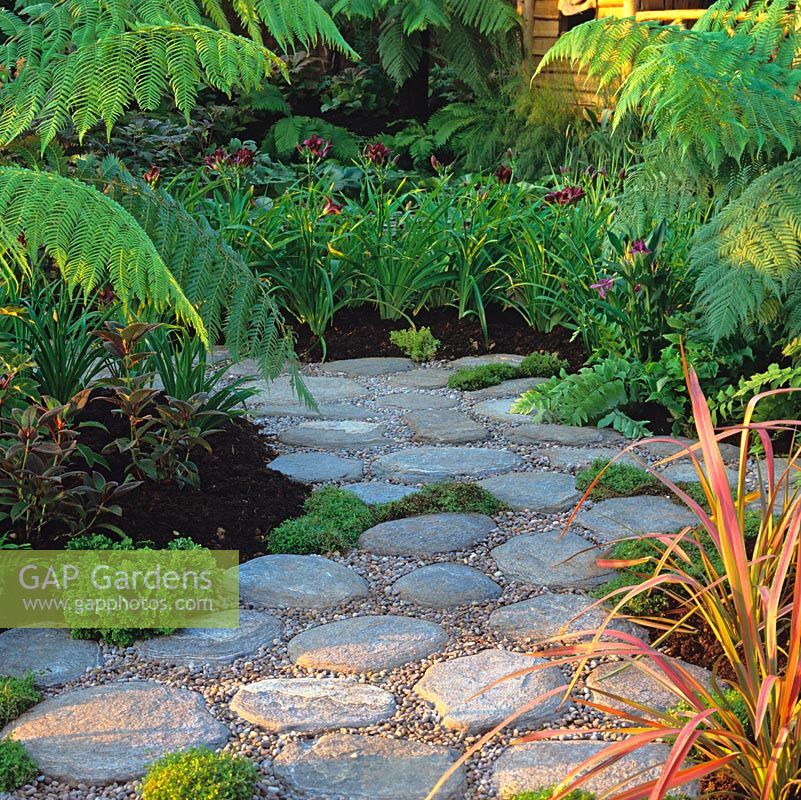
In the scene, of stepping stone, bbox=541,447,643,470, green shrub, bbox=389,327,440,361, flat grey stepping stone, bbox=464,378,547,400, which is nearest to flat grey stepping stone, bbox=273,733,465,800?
stepping stone, bbox=541,447,643,470

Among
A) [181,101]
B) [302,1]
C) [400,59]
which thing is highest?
[400,59]

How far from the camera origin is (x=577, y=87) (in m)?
9.68

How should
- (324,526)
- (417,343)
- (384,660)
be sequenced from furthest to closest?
(417,343)
(324,526)
(384,660)

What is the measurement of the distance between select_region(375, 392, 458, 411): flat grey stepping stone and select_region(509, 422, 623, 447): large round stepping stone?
45cm

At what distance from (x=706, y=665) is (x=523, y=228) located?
11.4 feet

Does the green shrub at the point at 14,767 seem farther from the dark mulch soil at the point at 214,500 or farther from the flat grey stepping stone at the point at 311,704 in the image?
the dark mulch soil at the point at 214,500

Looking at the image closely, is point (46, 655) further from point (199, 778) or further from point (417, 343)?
point (417, 343)

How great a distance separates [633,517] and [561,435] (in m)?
0.90

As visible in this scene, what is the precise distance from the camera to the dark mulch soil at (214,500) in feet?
9.98

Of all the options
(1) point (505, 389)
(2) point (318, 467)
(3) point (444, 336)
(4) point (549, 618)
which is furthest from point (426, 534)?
(3) point (444, 336)

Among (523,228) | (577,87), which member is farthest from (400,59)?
(523,228)

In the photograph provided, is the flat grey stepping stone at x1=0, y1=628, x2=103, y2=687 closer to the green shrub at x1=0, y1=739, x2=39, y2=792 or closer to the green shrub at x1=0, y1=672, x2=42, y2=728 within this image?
the green shrub at x1=0, y1=672, x2=42, y2=728

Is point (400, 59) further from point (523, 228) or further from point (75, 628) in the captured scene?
point (75, 628)

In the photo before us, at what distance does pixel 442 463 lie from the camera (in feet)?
12.6
